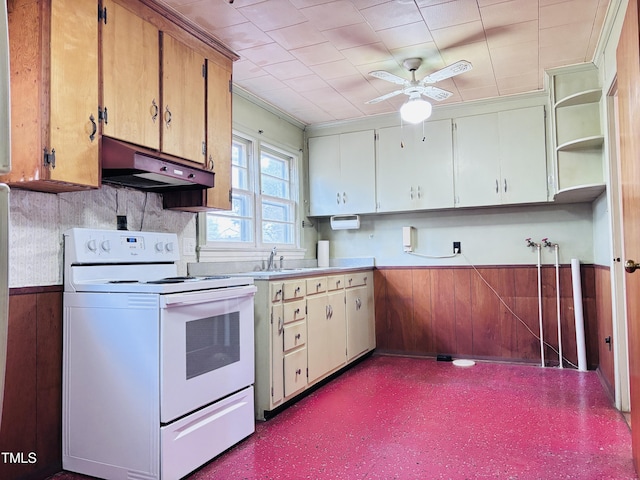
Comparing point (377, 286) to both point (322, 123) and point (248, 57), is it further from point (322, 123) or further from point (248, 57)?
point (248, 57)

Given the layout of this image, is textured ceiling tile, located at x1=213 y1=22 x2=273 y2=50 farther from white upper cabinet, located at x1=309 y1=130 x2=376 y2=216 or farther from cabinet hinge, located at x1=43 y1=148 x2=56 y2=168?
white upper cabinet, located at x1=309 y1=130 x2=376 y2=216

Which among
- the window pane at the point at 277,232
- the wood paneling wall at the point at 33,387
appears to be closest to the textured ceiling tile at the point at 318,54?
the window pane at the point at 277,232

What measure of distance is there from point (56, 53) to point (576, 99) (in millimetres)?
3363

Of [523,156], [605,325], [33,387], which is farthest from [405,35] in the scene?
[33,387]

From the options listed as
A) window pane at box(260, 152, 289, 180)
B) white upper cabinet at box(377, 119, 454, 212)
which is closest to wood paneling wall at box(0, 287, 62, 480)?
window pane at box(260, 152, 289, 180)

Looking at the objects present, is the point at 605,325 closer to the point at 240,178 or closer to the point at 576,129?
the point at 576,129

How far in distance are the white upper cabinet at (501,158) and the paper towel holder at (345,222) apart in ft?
3.43

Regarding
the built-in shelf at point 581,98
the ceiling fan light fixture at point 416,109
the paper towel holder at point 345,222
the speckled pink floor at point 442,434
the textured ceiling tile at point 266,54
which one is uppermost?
the textured ceiling tile at point 266,54

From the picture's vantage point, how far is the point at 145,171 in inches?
90.3

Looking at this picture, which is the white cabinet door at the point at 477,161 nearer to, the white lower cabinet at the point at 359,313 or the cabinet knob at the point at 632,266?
the white lower cabinet at the point at 359,313

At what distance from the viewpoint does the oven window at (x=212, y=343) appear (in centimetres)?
224

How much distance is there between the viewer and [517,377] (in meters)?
3.76

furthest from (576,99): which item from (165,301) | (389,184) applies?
(165,301)

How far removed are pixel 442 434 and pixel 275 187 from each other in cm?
272
